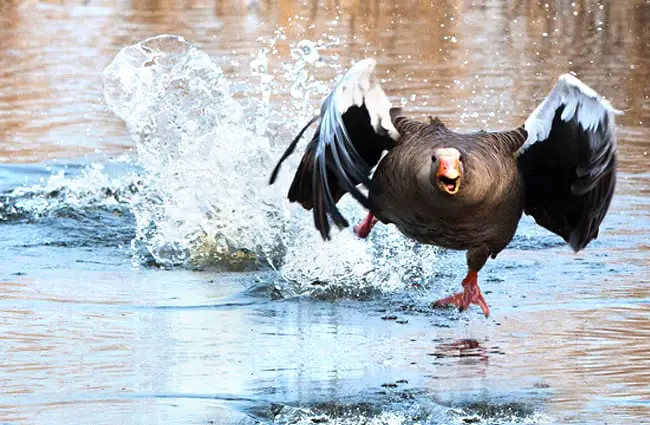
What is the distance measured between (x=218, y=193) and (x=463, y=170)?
3068 millimetres

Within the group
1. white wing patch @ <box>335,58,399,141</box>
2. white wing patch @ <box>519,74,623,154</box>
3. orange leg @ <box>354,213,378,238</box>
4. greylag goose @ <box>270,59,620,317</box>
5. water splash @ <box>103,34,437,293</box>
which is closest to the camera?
greylag goose @ <box>270,59,620,317</box>

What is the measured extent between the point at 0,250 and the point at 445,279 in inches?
112

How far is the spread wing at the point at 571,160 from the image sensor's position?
6695 millimetres

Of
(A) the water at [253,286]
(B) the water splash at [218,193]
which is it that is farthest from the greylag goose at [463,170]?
(B) the water splash at [218,193]

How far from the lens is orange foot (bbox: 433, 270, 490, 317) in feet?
23.9

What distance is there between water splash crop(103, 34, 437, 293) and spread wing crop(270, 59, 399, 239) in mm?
900

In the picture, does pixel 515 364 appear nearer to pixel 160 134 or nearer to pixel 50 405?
pixel 50 405

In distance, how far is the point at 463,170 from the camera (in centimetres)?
636

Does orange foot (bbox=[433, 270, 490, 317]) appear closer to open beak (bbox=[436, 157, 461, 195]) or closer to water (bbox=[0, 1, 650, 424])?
water (bbox=[0, 1, 650, 424])

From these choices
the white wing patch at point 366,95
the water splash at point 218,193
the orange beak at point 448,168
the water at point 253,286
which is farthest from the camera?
the water splash at point 218,193

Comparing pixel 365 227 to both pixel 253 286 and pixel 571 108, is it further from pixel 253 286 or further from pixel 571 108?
pixel 571 108

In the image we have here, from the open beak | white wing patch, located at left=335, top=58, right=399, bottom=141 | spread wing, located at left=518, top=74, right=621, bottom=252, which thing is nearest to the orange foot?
spread wing, located at left=518, top=74, right=621, bottom=252

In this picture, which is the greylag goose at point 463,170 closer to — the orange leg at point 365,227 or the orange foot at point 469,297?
the orange foot at point 469,297

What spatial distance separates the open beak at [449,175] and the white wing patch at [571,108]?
869 mm
